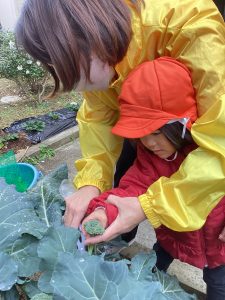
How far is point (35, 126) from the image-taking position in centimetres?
398

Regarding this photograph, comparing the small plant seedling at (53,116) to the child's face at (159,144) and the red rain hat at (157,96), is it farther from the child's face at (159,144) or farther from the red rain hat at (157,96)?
the red rain hat at (157,96)

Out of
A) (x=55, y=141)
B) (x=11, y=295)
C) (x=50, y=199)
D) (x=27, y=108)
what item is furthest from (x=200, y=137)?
(x=27, y=108)

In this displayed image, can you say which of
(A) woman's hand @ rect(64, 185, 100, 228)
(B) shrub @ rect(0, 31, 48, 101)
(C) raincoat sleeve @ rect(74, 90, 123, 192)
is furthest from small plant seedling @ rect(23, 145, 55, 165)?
(A) woman's hand @ rect(64, 185, 100, 228)

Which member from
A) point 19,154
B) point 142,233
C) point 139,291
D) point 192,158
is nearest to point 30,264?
point 139,291

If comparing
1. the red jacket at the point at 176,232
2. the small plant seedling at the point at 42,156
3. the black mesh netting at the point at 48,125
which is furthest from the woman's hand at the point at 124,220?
the black mesh netting at the point at 48,125

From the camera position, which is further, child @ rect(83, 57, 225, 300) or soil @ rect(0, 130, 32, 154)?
soil @ rect(0, 130, 32, 154)

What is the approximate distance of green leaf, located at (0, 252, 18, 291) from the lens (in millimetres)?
1061

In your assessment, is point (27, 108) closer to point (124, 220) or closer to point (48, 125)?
point (48, 125)

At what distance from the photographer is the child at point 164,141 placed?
1099mm

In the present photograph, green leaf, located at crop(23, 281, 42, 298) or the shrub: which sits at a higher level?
green leaf, located at crop(23, 281, 42, 298)

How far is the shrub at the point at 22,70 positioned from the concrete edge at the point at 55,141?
1.16m

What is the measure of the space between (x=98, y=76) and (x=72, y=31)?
0.17 meters

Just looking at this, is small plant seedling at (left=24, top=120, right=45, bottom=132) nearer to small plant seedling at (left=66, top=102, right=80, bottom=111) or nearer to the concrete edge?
the concrete edge

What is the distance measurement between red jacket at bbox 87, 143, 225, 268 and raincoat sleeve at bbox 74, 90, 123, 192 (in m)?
0.12
